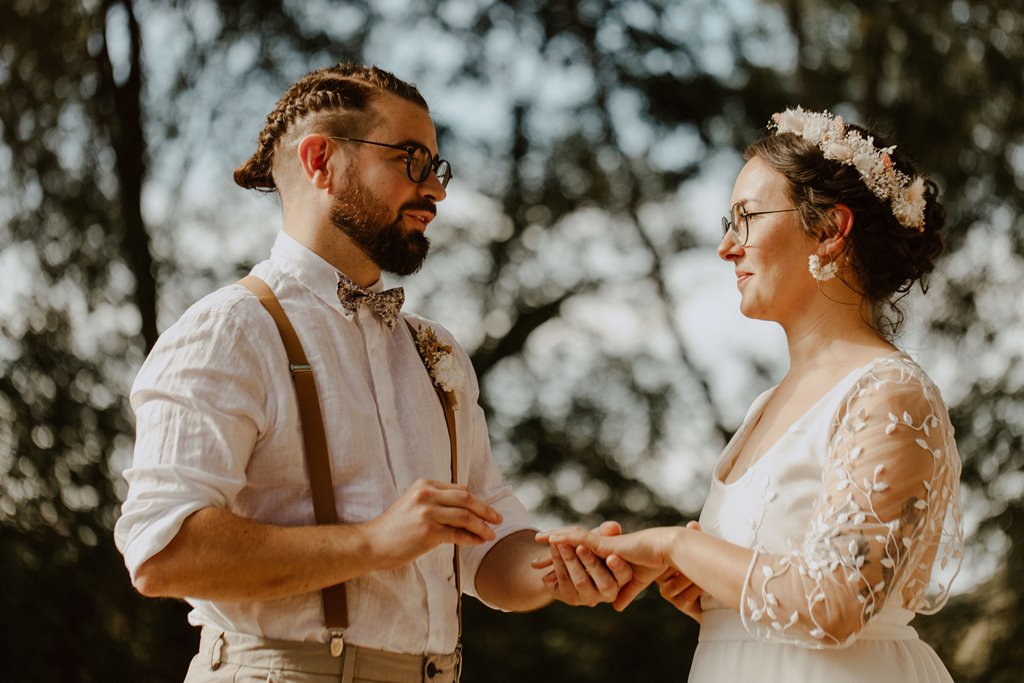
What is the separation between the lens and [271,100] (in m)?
5.46

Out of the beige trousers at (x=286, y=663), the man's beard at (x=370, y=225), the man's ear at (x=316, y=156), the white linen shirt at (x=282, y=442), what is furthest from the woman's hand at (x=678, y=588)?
the man's ear at (x=316, y=156)

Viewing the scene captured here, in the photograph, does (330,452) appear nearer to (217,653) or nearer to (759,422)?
(217,653)

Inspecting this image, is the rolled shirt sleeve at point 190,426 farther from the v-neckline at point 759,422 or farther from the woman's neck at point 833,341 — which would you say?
the woman's neck at point 833,341

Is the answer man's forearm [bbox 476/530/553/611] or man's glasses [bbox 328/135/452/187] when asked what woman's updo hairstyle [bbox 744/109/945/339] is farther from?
man's forearm [bbox 476/530/553/611]

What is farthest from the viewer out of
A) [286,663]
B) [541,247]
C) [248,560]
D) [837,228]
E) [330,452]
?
[541,247]

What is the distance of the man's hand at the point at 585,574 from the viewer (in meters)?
2.62

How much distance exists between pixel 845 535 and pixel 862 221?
0.79 m

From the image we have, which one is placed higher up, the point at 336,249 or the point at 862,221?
the point at 862,221

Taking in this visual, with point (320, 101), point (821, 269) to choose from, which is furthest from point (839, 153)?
point (320, 101)

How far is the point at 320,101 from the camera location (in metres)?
2.82

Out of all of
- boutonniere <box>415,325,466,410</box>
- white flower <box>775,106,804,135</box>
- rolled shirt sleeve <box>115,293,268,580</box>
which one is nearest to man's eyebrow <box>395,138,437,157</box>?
boutonniere <box>415,325,466,410</box>

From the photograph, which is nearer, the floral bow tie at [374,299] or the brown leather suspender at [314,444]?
the brown leather suspender at [314,444]

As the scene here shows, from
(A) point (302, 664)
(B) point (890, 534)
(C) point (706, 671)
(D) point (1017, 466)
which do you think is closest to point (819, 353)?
(B) point (890, 534)

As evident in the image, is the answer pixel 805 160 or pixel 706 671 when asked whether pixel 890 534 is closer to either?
pixel 706 671
